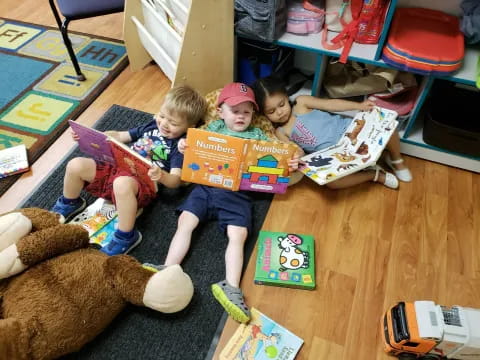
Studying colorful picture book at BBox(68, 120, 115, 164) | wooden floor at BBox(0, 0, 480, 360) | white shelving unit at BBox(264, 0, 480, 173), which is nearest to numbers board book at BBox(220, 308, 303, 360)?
wooden floor at BBox(0, 0, 480, 360)

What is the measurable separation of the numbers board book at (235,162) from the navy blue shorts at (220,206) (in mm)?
37

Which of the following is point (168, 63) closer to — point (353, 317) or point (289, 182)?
point (289, 182)

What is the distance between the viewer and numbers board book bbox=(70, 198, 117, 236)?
134 cm

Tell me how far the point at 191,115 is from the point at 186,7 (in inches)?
17.1

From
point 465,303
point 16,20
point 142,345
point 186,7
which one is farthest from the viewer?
point 16,20

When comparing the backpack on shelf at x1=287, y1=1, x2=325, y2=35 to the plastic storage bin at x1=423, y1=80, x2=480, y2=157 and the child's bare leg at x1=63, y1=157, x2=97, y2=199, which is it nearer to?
the plastic storage bin at x1=423, y1=80, x2=480, y2=157

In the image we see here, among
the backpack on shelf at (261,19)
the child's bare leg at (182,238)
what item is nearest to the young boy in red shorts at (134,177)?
the child's bare leg at (182,238)

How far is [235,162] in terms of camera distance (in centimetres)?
132

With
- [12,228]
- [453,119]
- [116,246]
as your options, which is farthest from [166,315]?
[453,119]

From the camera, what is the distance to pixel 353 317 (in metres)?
1.19

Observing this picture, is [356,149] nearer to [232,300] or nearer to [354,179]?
[354,179]

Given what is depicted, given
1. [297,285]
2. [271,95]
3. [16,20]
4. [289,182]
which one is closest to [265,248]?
[297,285]

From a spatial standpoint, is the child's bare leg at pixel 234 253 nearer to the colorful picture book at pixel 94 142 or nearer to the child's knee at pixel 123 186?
the child's knee at pixel 123 186

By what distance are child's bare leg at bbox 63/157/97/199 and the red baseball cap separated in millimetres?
523
